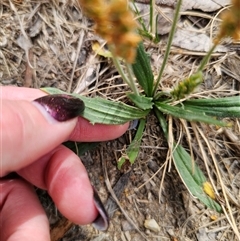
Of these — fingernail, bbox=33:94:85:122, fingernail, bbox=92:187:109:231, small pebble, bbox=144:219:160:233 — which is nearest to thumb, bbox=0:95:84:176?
fingernail, bbox=33:94:85:122

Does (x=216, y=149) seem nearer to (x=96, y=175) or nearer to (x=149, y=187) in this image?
(x=149, y=187)

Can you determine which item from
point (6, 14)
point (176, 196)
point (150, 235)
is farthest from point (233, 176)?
point (6, 14)

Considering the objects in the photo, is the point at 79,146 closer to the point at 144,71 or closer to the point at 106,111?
the point at 106,111

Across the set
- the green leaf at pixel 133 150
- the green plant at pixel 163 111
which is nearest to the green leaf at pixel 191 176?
the green plant at pixel 163 111

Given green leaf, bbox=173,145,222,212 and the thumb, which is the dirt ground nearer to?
green leaf, bbox=173,145,222,212

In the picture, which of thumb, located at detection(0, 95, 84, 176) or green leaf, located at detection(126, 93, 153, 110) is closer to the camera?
thumb, located at detection(0, 95, 84, 176)

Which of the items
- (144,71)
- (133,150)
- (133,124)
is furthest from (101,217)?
(144,71)
